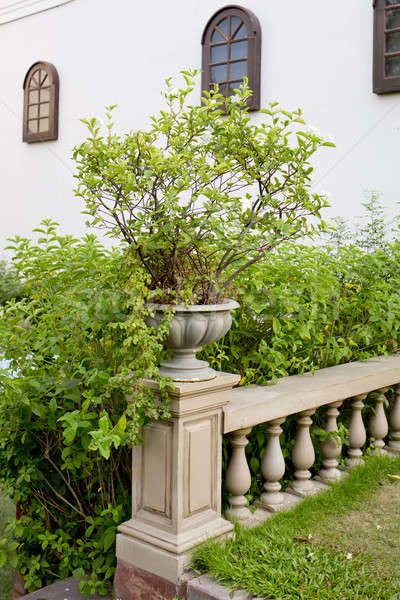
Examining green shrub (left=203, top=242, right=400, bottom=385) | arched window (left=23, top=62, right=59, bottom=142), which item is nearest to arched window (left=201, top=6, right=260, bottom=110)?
arched window (left=23, top=62, right=59, bottom=142)

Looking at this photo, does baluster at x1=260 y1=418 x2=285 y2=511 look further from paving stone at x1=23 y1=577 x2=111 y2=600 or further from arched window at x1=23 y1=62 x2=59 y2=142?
arched window at x1=23 y1=62 x2=59 y2=142

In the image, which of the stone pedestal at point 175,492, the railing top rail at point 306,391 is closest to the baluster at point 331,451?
the railing top rail at point 306,391

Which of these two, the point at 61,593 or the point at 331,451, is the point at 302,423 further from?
the point at 61,593

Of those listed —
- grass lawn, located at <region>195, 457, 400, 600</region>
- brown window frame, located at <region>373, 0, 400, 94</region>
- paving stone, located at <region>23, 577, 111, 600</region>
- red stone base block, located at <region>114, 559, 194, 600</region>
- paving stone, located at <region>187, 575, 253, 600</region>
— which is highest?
brown window frame, located at <region>373, 0, 400, 94</region>

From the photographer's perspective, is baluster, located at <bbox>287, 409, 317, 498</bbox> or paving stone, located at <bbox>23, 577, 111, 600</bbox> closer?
paving stone, located at <bbox>23, 577, 111, 600</bbox>

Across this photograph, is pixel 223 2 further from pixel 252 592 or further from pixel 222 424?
pixel 252 592

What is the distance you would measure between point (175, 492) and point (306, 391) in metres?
1.01

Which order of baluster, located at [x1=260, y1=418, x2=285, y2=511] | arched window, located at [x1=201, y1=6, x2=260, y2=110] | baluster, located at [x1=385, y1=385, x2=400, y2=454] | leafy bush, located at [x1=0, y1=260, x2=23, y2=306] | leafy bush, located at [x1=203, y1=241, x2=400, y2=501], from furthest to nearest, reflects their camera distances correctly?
1. leafy bush, located at [x1=0, y1=260, x2=23, y2=306]
2. arched window, located at [x1=201, y1=6, x2=260, y2=110]
3. baluster, located at [x1=385, y1=385, x2=400, y2=454]
4. leafy bush, located at [x1=203, y1=241, x2=400, y2=501]
5. baluster, located at [x1=260, y1=418, x2=285, y2=511]

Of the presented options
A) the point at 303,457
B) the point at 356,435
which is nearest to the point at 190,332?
the point at 303,457

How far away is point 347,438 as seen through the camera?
145 inches

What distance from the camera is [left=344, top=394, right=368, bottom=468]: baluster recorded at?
3.68 meters

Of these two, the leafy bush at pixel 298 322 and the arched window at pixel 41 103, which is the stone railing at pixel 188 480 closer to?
the leafy bush at pixel 298 322

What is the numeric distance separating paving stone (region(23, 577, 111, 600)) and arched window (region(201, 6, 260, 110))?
5.78 m

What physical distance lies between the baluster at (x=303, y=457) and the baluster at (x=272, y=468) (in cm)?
20
